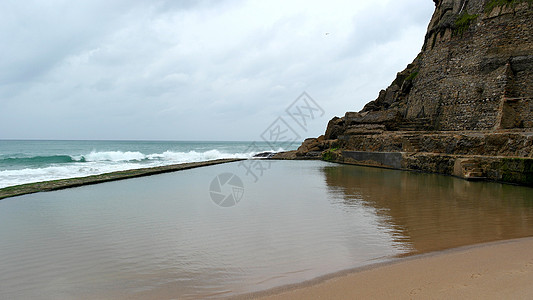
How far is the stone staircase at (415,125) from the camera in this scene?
1758 centimetres

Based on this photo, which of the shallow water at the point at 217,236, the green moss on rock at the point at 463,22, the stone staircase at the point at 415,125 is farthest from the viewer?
the stone staircase at the point at 415,125

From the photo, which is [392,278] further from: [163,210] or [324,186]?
[324,186]

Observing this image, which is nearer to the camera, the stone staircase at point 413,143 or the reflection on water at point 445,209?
the reflection on water at point 445,209

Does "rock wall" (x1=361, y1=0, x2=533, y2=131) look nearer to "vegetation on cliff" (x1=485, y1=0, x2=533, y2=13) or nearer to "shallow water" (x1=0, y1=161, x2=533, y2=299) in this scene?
"vegetation on cliff" (x1=485, y1=0, x2=533, y2=13)

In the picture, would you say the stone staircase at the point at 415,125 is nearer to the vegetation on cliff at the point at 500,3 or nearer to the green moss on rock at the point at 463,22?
the green moss on rock at the point at 463,22

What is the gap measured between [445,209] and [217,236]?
3765 millimetres

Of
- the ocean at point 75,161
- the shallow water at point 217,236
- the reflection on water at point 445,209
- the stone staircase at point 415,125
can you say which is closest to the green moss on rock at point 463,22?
the stone staircase at point 415,125

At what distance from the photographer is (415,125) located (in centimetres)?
1781

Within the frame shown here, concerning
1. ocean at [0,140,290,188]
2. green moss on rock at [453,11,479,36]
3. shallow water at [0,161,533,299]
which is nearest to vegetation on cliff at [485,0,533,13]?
green moss on rock at [453,11,479,36]

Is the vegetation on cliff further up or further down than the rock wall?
further up

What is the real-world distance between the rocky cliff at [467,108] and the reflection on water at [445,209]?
156 cm

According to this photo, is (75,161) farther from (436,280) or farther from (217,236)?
(436,280)

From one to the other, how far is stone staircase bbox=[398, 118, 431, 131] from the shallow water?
1071cm

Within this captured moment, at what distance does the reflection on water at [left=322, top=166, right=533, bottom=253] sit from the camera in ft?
13.0
